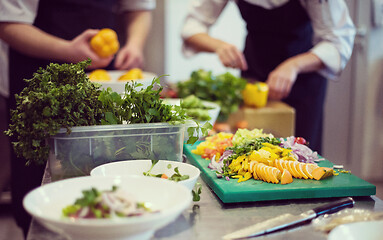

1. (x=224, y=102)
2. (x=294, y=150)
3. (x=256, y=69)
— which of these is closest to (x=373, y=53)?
(x=256, y=69)

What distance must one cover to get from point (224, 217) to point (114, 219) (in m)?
0.36

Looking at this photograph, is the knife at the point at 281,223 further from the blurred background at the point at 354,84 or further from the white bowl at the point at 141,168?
the blurred background at the point at 354,84

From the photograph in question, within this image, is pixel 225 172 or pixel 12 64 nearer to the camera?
pixel 225 172

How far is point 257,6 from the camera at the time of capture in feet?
8.33

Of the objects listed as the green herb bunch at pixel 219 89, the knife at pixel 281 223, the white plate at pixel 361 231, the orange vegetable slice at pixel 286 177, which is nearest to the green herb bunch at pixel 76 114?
the orange vegetable slice at pixel 286 177

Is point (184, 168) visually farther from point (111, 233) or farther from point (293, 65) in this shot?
point (293, 65)

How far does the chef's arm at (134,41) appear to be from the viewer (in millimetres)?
2357

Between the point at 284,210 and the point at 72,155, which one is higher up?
the point at 72,155

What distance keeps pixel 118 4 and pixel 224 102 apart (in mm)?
848

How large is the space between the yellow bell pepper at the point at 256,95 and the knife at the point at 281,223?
147 centimetres

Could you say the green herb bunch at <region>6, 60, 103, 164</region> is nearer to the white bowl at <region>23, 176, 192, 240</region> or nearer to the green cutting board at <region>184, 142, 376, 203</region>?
the white bowl at <region>23, 176, 192, 240</region>

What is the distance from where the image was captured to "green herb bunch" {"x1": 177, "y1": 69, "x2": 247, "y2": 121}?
2.47 m

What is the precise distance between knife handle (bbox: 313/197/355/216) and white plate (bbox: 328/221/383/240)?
14 cm

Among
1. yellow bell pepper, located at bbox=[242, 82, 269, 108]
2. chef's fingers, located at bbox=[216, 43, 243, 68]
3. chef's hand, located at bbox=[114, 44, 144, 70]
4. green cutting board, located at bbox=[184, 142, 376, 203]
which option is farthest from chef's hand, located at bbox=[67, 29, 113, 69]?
green cutting board, located at bbox=[184, 142, 376, 203]
